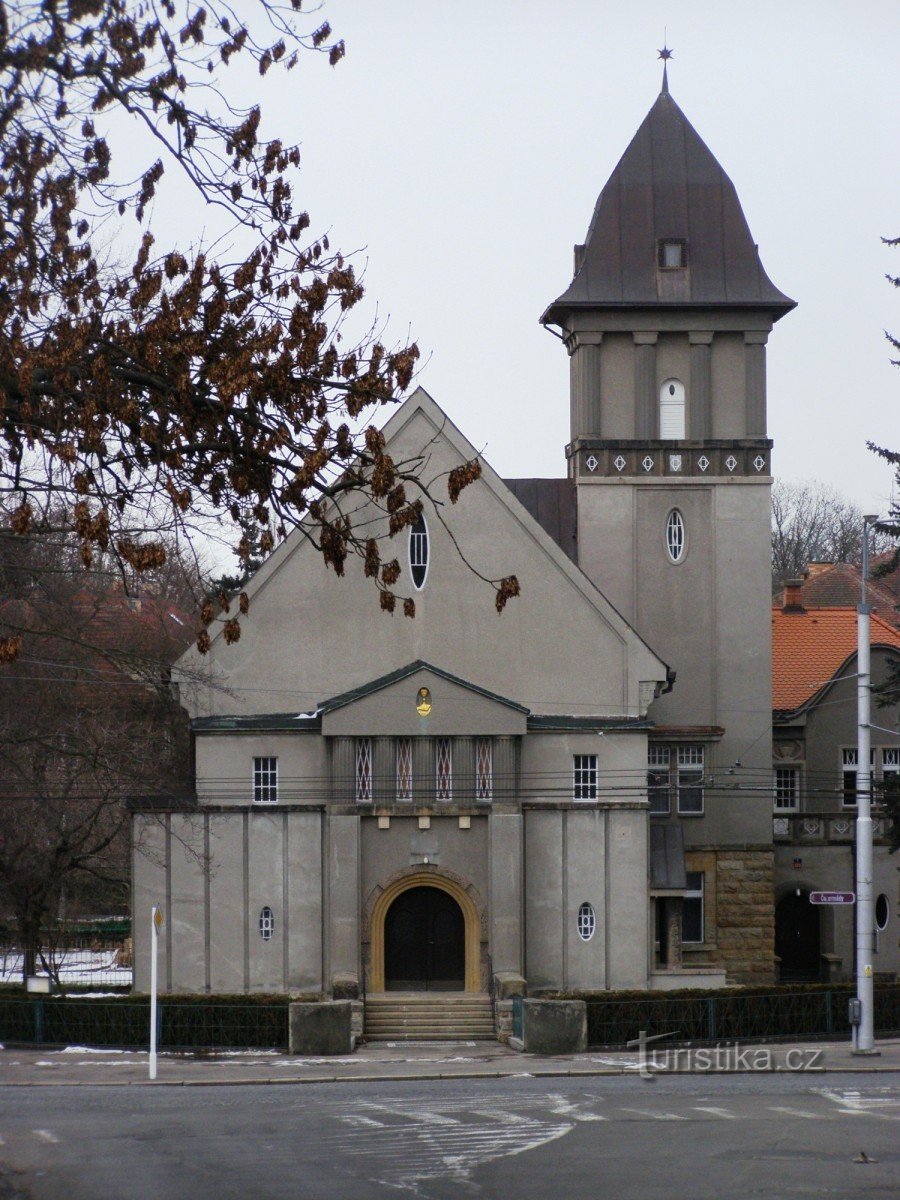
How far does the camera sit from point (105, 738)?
39.0 meters

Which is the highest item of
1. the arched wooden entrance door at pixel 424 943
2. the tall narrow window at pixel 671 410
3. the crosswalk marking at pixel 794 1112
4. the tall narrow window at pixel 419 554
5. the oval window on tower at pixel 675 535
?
the tall narrow window at pixel 671 410

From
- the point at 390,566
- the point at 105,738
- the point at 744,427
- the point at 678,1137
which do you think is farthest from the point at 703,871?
the point at 390,566

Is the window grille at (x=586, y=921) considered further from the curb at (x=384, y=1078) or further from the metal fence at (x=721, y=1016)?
the curb at (x=384, y=1078)

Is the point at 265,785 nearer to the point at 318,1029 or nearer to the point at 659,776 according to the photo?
the point at 318,1029

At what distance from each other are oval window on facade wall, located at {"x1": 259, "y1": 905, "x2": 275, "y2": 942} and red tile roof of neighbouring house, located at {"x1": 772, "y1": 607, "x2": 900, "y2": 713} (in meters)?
16.0

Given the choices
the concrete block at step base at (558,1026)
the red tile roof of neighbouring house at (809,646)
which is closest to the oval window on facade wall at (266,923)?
the concrete block at step base at (558,1026)

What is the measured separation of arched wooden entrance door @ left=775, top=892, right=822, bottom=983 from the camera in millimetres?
48169

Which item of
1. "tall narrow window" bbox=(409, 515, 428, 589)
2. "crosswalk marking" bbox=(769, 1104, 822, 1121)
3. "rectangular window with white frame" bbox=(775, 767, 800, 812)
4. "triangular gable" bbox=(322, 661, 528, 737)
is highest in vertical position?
"tall narrow window" bbox=(409, 515, 428, 589)

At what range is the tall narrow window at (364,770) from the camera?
39.4 m

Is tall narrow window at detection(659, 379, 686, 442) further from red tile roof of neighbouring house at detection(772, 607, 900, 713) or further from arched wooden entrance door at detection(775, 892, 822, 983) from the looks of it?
arched wooden entrance door at detection(775, 892, 822, 983)

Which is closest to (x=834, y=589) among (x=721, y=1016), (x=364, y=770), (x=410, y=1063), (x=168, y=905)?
(x=364, y=770)

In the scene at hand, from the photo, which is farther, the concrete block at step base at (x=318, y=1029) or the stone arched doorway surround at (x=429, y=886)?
the stone arched doorway surround at (x=429, y=886)

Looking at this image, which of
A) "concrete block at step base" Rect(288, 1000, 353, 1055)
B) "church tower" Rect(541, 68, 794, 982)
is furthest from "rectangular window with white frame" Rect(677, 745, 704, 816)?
"concrete block at step base" Rect(288, 1000, 353, 1055)

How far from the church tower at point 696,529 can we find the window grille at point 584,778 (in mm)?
4167
